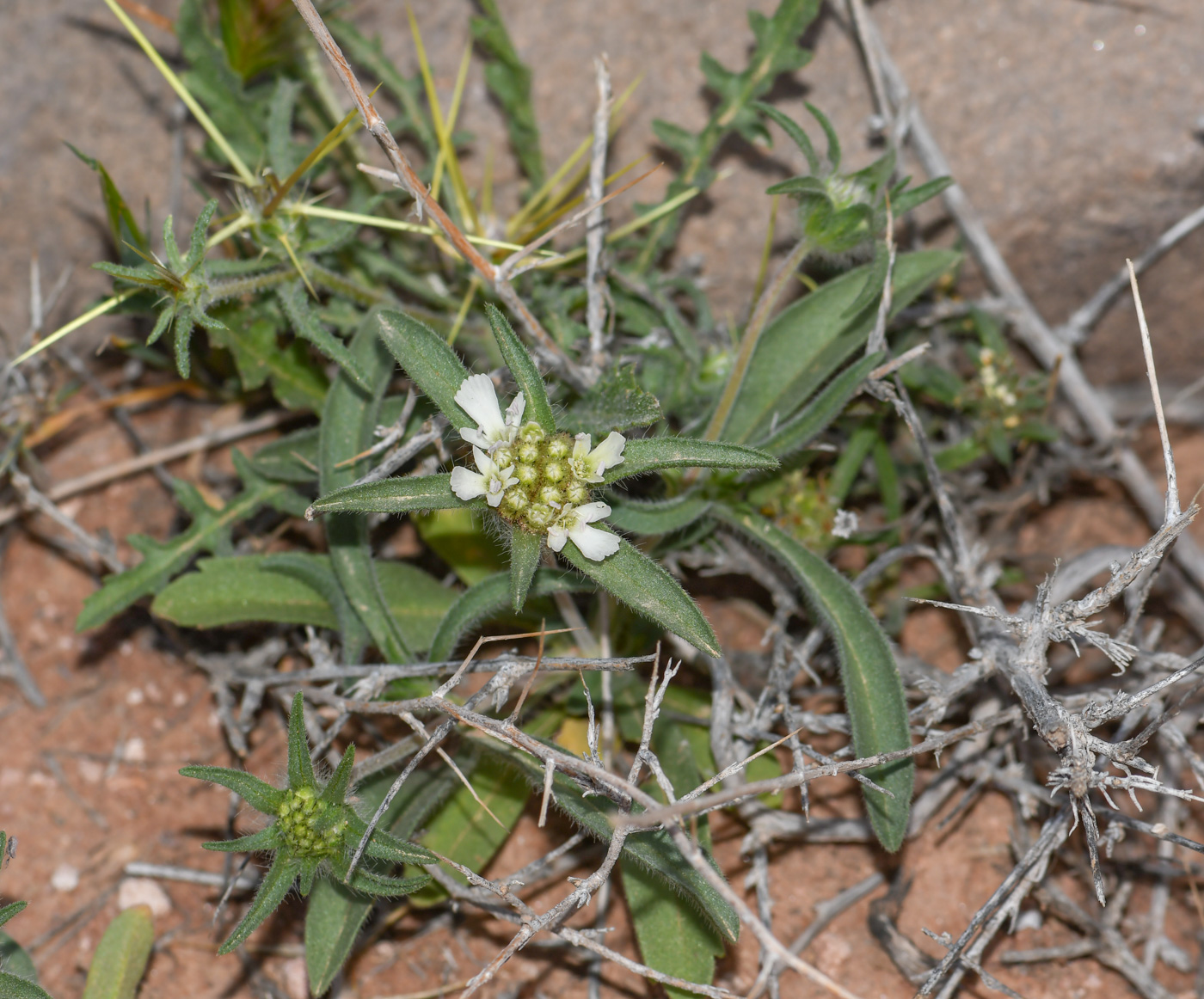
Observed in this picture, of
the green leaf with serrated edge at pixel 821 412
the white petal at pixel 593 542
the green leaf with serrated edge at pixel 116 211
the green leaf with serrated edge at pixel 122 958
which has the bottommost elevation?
the green leaf with serrated edge at pixel 122 958

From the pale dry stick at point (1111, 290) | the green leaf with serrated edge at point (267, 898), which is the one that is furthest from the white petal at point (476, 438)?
the pale dry stick at point (1111, 290)

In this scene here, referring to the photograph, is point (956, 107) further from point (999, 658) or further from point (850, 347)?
point (999, 658)

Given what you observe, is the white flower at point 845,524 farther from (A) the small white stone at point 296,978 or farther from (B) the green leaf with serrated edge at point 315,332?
(A) the small white stone at point 296,978

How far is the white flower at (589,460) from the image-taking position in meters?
2.63

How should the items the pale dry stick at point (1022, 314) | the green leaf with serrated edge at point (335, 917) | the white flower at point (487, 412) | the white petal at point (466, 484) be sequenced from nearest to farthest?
the white petal at point (466, 484)
the white flower at point (487, 412)
the green leaf with serrated edge at point (335, 917)
the pale dry stick at point (1022, 314)

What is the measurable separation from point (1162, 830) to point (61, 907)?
3.49 m

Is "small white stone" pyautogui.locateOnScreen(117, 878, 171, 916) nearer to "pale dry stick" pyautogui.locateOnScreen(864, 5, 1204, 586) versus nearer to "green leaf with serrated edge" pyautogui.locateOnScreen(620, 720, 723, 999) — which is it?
"green leaf with serrated edge" pyautogui.locateOnScreen(620, 720, 723, 999)

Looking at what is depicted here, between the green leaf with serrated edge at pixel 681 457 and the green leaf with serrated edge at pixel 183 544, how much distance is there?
159 centimetres

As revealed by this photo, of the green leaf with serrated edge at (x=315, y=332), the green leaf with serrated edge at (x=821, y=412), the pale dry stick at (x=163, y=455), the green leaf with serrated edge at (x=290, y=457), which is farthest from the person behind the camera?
the pale dry stick at (x=163, y=455)

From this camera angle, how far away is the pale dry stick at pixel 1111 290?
13.1 feet

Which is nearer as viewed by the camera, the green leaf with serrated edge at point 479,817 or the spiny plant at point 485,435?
the spiny plant at point 485,435

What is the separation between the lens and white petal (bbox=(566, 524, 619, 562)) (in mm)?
2629

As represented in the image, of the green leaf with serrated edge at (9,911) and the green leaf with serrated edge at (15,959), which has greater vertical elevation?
the green leaf with serrated edge at (9,911)

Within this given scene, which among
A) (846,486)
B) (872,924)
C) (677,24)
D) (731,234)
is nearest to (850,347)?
(846,486)
